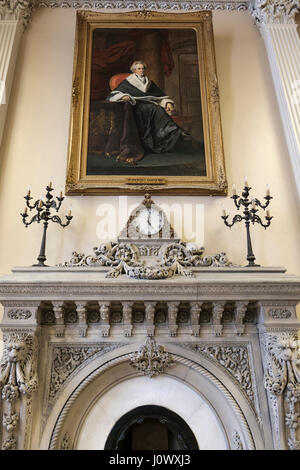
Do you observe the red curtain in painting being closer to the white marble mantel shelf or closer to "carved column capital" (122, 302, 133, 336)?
the white marble mantel shelf

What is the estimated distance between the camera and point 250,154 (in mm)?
5285

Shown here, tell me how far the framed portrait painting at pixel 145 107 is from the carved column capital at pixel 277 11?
912 mm

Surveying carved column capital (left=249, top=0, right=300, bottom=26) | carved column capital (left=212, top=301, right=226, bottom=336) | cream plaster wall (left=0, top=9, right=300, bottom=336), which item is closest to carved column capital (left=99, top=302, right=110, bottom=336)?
carved column capital (left=212, top=301, right=226, bottom=336)

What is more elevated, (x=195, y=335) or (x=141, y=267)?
(x=141, y=267)

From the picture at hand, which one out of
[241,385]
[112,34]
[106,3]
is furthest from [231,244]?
[106,3]

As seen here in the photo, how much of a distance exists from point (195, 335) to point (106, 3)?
6.11 metres

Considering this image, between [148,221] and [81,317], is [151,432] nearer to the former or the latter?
[81,317]

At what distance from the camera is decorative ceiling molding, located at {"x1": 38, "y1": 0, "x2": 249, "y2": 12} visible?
649 centimetres

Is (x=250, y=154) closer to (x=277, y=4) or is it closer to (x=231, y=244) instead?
(x=231, y=244)

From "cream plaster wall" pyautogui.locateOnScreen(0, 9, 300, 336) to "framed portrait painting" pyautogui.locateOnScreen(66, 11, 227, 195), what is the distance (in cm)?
22

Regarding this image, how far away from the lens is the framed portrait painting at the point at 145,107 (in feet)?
16.6

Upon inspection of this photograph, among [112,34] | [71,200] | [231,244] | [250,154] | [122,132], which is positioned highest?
[112,34]

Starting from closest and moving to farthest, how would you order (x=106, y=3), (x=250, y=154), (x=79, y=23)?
(x=250, y=154), (x=79, y=23), (x=106, y=3)
